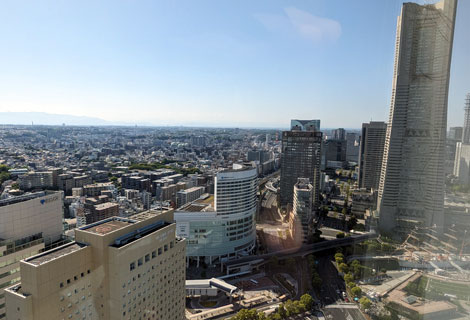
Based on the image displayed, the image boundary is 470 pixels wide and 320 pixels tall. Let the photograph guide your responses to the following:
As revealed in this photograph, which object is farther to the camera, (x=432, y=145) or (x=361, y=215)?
(x=361, y=215)

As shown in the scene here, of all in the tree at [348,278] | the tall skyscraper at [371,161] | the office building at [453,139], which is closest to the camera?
the office building at [453,139]

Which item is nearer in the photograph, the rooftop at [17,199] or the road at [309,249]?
the rooftop at [17,199]

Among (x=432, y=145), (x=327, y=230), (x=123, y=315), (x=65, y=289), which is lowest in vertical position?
(x=327, y=230)

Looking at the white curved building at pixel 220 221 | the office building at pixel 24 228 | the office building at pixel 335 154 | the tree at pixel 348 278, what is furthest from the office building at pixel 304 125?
the office building at pixel 335 154

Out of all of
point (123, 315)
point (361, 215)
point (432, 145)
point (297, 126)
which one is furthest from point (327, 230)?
point (123, 315)

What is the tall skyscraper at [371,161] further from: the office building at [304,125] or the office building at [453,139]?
the office building at [453,139]

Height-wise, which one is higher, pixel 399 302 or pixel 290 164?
pixel 290 164

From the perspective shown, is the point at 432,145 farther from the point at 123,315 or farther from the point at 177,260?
the point at 123,315
